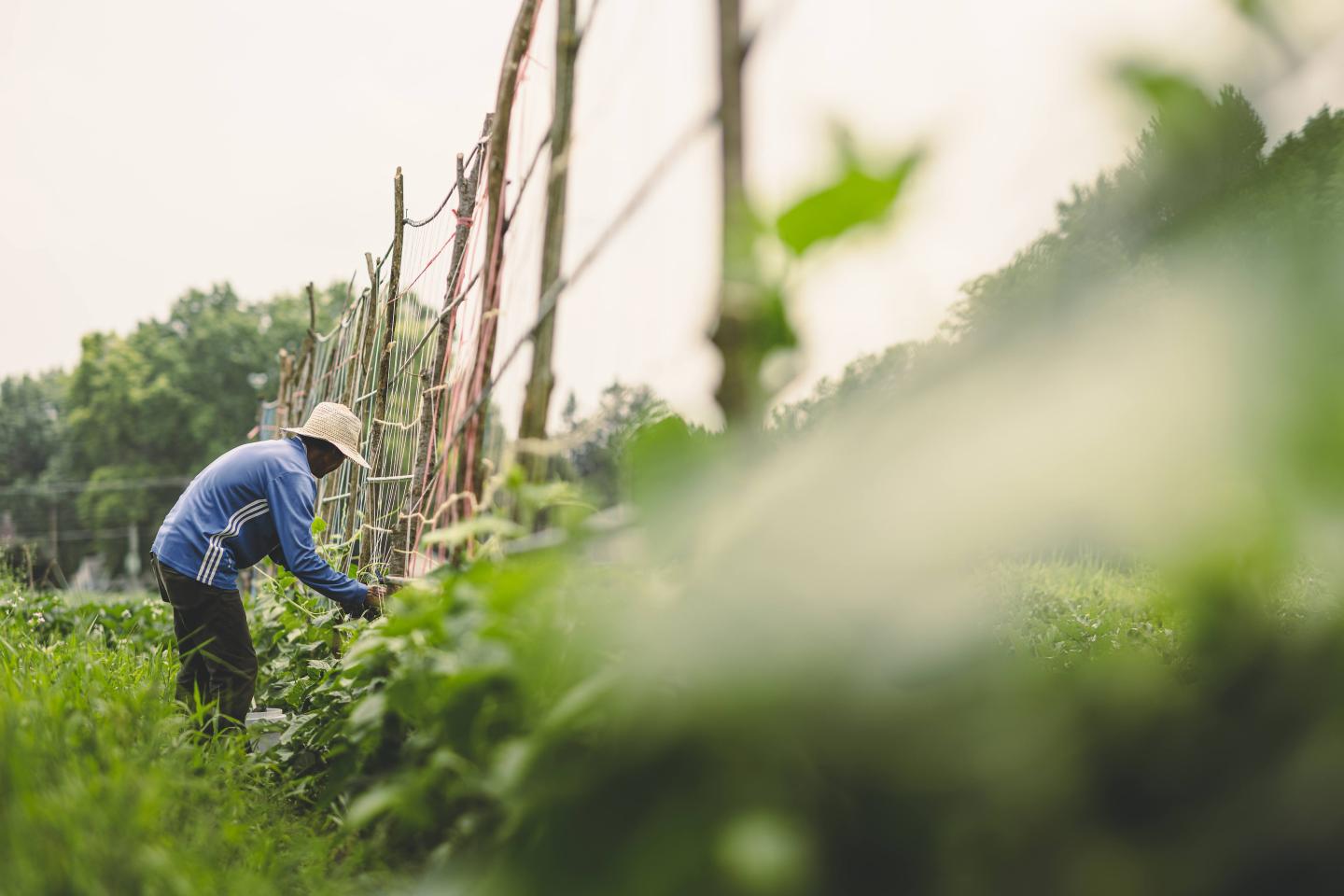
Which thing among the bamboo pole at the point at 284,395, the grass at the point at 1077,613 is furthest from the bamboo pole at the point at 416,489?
the bamboo pole at the point at 284,395

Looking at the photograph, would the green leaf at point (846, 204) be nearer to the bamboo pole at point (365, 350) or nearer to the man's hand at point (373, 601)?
the man's hand at point (373, 601)

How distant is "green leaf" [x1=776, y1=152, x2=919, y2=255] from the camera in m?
0.93

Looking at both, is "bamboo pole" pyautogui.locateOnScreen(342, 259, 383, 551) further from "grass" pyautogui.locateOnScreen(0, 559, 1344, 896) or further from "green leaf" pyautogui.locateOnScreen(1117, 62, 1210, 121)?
"green leaf" pyautogui.locateOnScreen(1117, 62, 1210, 121)

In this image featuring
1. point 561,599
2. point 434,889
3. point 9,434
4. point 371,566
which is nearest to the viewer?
point 434,889

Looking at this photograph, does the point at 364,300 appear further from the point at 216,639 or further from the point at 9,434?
the point at 9,434

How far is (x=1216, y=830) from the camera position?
77 centimetres

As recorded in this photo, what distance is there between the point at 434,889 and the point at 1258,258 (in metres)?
1.07

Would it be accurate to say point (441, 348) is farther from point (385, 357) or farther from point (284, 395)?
point (284, 395)

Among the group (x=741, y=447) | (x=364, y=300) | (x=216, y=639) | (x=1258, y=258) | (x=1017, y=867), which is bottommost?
(x=216, y=639)

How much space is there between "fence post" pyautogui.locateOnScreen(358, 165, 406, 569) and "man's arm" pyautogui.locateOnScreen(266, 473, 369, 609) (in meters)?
0.73

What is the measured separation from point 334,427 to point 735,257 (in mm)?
3475

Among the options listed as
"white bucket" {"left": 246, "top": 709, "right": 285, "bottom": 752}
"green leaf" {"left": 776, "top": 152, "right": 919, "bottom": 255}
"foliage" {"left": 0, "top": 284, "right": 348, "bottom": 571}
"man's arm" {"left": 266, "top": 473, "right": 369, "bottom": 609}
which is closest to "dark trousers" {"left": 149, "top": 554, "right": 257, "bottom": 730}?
"man's arm" {"left": 266, "top": 473, "right": 369, "bottom": 609}

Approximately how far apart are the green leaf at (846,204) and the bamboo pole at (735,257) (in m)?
0.13

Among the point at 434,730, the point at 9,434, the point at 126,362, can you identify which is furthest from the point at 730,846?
the point at 9,434
